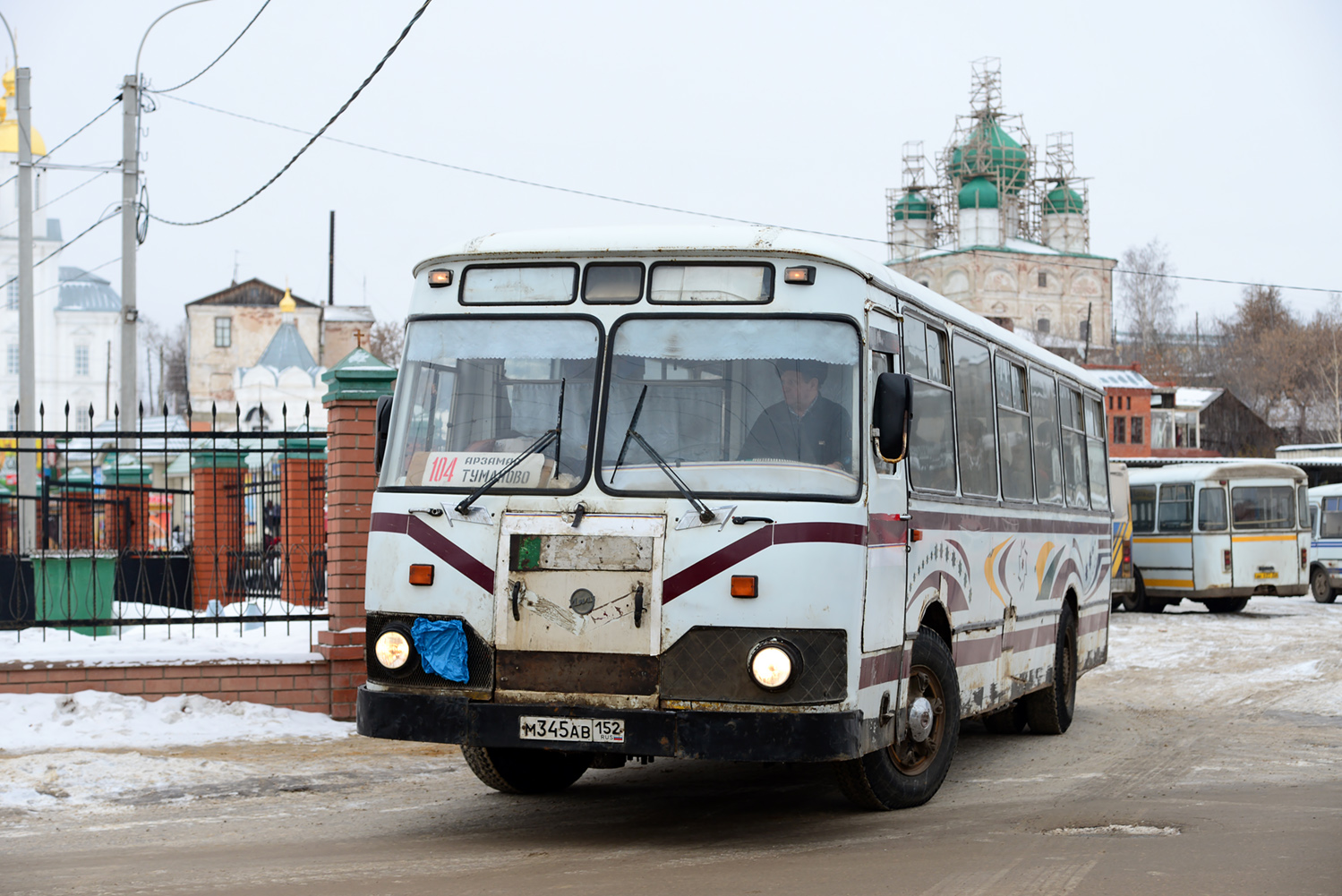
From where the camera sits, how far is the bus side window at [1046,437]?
10055 millimetres

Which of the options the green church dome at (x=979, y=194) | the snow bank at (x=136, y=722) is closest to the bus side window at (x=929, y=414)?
the snow bank at (x=136, y=722)

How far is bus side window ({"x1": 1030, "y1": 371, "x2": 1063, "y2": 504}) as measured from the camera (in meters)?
10.1

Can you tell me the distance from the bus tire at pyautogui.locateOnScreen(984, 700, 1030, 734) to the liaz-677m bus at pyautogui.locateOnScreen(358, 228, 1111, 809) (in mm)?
3861

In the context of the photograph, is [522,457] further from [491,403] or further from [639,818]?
[639,818]

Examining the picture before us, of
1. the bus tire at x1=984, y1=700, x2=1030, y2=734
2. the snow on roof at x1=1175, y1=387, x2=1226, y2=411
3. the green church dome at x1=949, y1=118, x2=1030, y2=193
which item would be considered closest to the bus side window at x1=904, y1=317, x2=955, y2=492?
the bus tire at x1=984, y1=700, x2=1030, y2=734

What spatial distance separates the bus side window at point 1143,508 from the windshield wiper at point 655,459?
77.1ft

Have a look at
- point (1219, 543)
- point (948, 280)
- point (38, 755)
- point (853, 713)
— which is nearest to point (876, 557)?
point (853, 713)

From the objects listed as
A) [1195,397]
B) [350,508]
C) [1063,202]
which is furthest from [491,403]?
[1063,202]

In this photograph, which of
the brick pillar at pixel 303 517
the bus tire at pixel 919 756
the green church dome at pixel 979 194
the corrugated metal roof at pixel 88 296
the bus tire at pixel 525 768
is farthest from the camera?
the corrugated metal roof at pixel 88 296

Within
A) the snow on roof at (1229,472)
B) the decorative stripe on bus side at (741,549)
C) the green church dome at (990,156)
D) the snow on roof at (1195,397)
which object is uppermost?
the green church dome at (990,156)

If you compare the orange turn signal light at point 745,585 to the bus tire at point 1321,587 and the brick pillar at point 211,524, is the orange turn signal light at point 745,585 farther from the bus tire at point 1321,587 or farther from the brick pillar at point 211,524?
the bus tire at point 1321,587

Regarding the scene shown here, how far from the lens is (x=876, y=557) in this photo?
6.68 metres

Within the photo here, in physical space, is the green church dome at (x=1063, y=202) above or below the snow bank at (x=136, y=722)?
above

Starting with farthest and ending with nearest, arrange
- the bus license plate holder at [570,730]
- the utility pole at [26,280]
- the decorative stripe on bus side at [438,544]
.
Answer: the utility pole at [26,280], the decorative stripe on bus side at [438,544], the bus license plate holder at [570,730]
